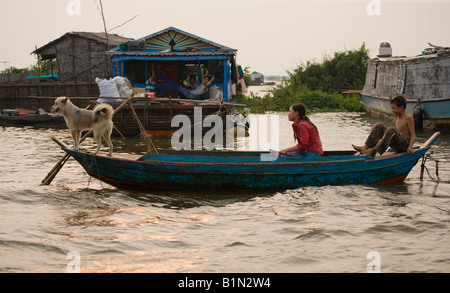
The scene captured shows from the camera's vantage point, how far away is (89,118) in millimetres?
7930

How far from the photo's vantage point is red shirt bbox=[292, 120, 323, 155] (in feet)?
24.3

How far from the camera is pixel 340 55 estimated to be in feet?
99.5

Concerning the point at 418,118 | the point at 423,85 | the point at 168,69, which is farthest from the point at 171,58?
the point at 423,85

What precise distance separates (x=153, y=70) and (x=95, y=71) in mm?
7312

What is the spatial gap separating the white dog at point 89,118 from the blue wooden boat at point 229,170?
1.20 feet

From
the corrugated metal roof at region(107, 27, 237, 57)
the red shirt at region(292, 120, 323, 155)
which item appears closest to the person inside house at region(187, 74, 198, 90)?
the corrugated metal roof at region(107, 27, 237, 57)

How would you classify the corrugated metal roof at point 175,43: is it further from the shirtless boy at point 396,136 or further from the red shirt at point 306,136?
the red shirt at point 306,136

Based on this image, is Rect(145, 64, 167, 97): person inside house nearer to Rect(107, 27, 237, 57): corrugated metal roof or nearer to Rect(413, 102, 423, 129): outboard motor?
Rect(107, 27, 237, 57): corrugated metal roof

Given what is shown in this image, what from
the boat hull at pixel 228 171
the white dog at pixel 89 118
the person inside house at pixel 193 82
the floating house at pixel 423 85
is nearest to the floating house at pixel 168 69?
the person inside house at pixel 193 82

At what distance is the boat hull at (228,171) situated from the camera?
24.3ft

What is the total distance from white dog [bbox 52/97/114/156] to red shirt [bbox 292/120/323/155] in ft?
10.2

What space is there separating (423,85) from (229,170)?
1180 centimetres
